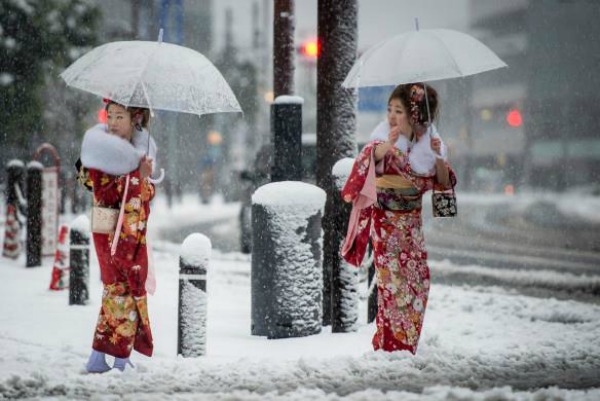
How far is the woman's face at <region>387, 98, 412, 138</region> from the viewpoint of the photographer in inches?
229

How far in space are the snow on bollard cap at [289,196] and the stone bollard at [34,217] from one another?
18.5ft

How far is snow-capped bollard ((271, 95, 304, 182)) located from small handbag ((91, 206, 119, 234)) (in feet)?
6.93

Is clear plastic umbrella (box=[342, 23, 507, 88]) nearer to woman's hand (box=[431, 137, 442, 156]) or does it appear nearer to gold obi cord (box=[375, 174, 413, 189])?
woman's hand (box=[431, 137, 442, 156])

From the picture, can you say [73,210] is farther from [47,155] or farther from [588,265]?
[588,265]

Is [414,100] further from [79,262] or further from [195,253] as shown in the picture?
[79,262]

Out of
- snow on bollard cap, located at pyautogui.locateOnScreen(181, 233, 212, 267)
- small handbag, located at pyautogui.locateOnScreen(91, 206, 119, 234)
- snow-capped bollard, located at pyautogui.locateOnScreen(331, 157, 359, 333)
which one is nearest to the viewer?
small handbag, located at pyautogui.locateOnScreen(91, 206, 119, 234)

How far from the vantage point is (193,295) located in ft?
20.2

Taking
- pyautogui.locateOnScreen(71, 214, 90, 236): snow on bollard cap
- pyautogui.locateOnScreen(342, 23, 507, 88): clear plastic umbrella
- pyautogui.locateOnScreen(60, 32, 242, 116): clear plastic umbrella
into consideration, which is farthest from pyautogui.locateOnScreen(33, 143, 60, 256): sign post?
pyautogui.locateOnScreen(342, 23, 507, 88): clear plastic umbrella

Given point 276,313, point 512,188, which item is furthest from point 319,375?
point 512,188

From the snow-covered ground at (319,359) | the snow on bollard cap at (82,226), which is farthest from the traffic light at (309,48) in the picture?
the snow on bollard cap at (82,226)

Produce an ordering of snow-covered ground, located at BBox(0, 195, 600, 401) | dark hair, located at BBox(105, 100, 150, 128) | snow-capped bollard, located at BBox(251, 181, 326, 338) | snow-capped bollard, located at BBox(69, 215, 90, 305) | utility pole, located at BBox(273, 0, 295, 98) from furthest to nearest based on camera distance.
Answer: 1. utility pole, located at BBox(273, 0, 295, 98)
2. snow-capped bollard, located at BBox(69, 215, 90, 305)
3. snow-capped bollard, located at BBox(251, 181, 326, 338)
4. dark hair, located at BBox(105, 100, 150, 128)
5. snow-covered ground, located at BBox(0, 195, 600, 401)

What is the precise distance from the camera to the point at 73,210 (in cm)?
2633

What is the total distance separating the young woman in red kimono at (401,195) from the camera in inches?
227

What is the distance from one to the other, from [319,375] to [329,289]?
2034 millimetres
